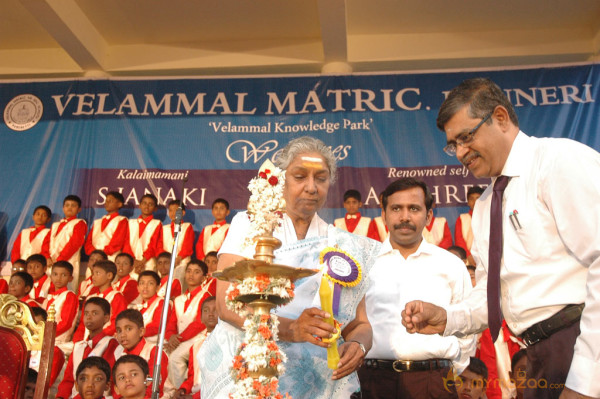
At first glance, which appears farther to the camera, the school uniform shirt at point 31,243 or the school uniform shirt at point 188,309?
the school uniform shirt at point 31,243

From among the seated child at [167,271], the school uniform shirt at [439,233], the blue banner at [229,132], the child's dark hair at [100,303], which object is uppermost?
the blue banner at [229,132]

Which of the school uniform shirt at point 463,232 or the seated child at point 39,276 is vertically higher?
the school uniform shirt at point 463,232

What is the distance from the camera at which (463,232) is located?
24.5ft

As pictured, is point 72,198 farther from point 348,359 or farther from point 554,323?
point 554,323

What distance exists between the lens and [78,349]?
18.3 ft

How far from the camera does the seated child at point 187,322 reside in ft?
18.6

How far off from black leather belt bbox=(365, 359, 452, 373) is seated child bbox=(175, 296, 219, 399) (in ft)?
7.49

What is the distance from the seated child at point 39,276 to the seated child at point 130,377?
3.51m

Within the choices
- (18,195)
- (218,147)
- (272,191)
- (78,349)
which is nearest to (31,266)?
(18,195)

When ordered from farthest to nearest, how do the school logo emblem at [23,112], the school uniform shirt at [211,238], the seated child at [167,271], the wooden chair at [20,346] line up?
1. the school logo emblem at [23,112]
2. the school uniform shirt at [211,238]
3. the seated child at [167,271]
4. the wooden chair at [20,346]

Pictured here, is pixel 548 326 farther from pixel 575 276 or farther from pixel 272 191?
pixel 272 191

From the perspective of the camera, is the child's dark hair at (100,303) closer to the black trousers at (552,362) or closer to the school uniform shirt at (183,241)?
the school uniform shirt at (183,241)

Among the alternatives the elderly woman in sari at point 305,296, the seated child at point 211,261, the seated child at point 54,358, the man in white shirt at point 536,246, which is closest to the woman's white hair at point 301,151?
the elderly woman in sari at point 305,296

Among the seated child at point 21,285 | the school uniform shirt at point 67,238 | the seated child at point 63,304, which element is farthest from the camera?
the school uniform shirt at point 67,238
